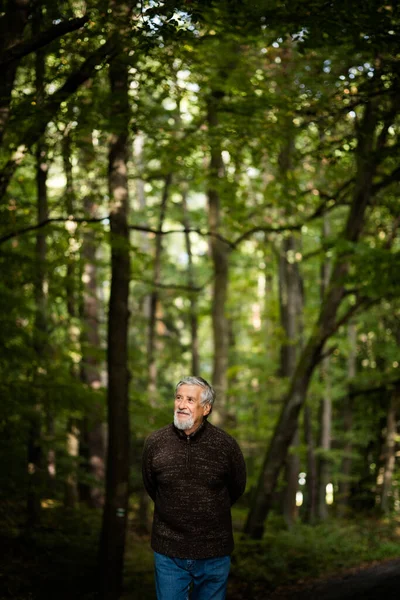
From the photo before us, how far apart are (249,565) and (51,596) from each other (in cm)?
341

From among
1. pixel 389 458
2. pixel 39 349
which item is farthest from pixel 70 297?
pixel 389 458

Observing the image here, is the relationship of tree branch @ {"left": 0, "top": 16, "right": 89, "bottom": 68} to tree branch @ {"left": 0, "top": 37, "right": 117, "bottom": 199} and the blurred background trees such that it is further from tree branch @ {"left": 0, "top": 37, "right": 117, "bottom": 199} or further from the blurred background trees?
tree branch @ {"left": 0, "top": 37, "right": 117, "bottom": 199}

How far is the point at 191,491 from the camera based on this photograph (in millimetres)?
4160

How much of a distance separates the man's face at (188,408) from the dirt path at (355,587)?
3.34m

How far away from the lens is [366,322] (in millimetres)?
23078

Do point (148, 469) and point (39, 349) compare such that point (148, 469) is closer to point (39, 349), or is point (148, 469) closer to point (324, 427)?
point (39, 349)

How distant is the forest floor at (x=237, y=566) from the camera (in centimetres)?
755

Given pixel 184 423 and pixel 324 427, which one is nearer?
pixel 184 423

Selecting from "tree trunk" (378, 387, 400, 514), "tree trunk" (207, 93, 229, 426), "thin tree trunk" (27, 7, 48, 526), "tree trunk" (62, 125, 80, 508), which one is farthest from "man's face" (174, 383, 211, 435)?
"tree trunk" (378, 387, 400, 514)

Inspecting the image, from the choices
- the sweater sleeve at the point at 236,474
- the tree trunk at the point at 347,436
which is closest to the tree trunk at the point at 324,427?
the tree trunk at the point at 347,436

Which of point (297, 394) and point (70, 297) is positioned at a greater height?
point (70, 297)

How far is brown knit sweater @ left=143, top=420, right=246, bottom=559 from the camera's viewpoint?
13.6 feet

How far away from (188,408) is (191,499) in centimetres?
56

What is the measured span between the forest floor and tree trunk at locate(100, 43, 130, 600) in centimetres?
37
